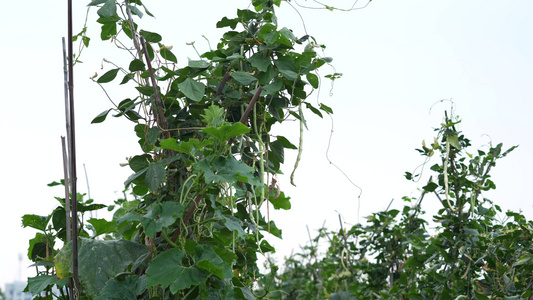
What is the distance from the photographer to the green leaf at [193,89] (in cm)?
118

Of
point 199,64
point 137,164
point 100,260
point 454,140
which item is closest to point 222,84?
point 199,64

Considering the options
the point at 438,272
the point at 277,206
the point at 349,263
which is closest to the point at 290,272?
the point at 349,263

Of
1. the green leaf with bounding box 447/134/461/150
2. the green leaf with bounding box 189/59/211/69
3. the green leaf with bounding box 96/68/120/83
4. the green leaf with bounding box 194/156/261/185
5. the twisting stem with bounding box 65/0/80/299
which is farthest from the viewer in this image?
the green leaf with bounding box 447/134/461/150

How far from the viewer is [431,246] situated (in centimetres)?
200

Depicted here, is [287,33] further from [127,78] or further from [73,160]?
[73,160]

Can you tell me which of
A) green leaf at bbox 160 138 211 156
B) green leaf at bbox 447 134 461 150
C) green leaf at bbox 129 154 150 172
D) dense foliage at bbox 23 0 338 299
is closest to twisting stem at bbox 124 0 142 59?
dense foliage at bbox 23 0 338 299

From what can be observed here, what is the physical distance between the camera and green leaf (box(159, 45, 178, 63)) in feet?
4.58

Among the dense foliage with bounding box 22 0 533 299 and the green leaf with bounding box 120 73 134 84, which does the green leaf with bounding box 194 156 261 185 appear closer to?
the dense foliage with bounding box 22 0 533 299

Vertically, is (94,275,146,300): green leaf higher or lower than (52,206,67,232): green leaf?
lower

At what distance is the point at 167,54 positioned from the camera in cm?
141

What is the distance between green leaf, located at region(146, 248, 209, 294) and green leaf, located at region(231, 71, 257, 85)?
0.40 m

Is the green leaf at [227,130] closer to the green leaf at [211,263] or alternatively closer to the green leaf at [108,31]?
the green leaf at [211,263]

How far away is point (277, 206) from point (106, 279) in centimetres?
47

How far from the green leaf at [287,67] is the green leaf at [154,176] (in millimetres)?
345
